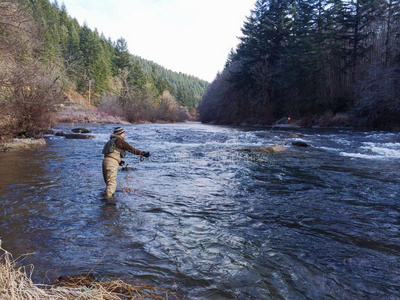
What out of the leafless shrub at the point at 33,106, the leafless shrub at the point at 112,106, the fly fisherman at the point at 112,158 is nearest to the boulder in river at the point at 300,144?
the fly fisherman at the point at 112,158

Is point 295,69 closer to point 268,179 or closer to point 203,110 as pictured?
point 268,179

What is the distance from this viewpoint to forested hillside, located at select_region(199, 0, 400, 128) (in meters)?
25.5

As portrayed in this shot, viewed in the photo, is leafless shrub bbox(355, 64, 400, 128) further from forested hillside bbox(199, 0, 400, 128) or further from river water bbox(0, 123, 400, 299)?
river water bbox(0, 123, 400, 299)

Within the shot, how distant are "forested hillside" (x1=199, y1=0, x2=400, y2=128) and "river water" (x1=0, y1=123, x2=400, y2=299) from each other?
1998cm

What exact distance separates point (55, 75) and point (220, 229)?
1995 centimetres

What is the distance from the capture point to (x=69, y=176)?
323 inches

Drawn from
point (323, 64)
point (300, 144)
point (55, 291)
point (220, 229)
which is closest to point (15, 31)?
point (220, 229)

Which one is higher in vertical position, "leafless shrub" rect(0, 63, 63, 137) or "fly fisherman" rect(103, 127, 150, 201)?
"leafless shrub" rect(0, 63, 63, 137)

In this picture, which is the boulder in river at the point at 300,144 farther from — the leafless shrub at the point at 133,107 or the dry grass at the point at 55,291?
the leafless shrub at the point at 133,107

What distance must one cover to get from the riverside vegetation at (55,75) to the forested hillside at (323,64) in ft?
82.9

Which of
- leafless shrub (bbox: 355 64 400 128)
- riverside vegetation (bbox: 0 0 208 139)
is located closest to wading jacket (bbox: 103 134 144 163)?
riverside vegetation (bbox: 0 0 208 139)

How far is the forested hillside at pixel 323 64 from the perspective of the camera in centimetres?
2552

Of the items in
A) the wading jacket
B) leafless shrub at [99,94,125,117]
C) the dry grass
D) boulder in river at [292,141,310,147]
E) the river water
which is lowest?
the river water

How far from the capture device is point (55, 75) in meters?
19.9
